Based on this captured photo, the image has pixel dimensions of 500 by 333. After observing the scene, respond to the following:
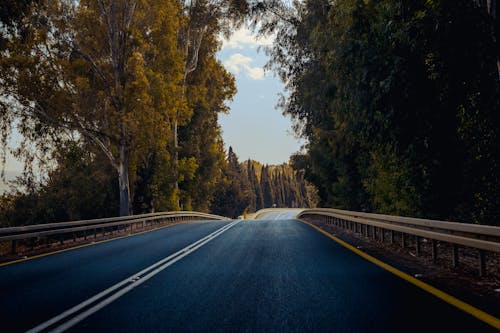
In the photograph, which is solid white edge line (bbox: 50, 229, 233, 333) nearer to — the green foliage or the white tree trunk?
the white tree trunk

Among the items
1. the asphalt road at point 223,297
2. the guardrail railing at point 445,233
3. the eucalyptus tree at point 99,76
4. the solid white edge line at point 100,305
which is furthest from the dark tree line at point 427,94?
the eucalyptus tree at point 99,76

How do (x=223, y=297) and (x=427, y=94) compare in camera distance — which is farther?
(x=427, y=94)

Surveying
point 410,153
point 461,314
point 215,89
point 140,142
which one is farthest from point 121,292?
point 215,89

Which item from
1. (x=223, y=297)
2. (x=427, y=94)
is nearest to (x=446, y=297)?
(x=223, y=297)

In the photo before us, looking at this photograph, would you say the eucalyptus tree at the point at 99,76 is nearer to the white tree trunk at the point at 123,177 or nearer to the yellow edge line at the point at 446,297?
the white tree trunk at the point at 123,177

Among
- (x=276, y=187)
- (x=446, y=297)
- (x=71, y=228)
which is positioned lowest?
(x=446, y=297)

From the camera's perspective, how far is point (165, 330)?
169 inches

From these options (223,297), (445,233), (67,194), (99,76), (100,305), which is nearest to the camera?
(100,305)

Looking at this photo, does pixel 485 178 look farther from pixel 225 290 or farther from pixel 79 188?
pixel 79 188

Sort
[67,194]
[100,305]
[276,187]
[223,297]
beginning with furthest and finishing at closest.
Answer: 1. [276,187]
2. [67,194]
3. [223,297]
4. [100,305]

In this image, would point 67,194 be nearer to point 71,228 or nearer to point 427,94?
point 71,228

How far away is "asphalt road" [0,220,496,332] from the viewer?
4438mm

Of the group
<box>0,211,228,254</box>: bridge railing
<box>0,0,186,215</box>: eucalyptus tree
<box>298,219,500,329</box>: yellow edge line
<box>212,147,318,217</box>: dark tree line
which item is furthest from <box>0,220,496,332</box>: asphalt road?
<box>212,147,318,217</box>: dark tree line

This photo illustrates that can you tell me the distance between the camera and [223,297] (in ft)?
18.7
